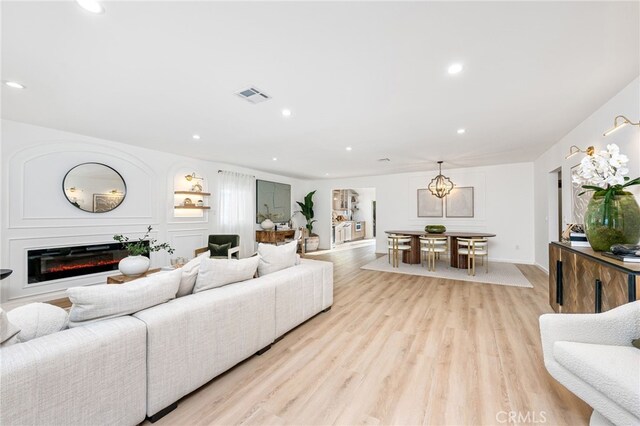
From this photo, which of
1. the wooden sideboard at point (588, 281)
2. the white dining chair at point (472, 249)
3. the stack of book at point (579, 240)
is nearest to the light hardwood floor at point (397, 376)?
the wooden sideboard at point (588, 281)

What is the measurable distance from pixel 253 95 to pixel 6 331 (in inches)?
90.8

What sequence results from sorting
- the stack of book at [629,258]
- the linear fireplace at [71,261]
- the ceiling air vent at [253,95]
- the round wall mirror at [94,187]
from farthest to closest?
1. the round wall mirror at [94,187]
2. the linear fireplace at [71,261]
3. the ceiling air vent at [253,95]
4. the stack of book at [629,258]

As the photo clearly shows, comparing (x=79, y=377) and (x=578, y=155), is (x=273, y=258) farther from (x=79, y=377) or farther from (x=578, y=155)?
(x=578, y=155)

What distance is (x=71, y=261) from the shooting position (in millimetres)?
3900

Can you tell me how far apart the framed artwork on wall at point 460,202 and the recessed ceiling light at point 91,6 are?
7169mm

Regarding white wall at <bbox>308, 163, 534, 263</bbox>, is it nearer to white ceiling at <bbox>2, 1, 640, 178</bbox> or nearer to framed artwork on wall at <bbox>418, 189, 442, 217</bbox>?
framed artwork on wall at <bbox>418, 189, 442, 217</bbox>

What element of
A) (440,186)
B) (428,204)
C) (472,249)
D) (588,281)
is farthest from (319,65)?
(428,204)

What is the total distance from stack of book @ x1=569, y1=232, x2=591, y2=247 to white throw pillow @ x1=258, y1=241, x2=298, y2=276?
9.39ft

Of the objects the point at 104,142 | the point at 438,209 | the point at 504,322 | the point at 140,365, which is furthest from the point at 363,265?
the point at 104,142

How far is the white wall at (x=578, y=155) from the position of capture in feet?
7.29

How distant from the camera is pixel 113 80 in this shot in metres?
2.25

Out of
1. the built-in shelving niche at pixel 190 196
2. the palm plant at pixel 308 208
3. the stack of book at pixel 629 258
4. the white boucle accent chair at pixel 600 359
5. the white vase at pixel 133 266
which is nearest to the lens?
the white boucle accent chair at pixel 600 359

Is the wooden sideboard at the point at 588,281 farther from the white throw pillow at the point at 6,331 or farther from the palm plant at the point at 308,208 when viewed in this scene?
the palm plant at the point at 308,208

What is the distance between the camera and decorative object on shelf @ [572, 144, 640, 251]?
1927 mm
